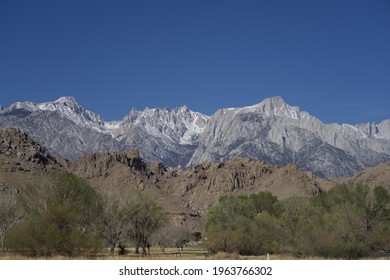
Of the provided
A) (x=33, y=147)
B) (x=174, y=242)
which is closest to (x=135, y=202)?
(x=174, y=242)

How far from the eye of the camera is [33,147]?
199 m

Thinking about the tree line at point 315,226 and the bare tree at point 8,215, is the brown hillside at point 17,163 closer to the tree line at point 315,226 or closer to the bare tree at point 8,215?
the bare tree at point 8,215

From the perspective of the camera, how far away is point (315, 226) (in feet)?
181

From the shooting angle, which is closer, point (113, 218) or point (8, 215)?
point (8, 215)

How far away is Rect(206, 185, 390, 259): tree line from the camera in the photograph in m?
53.2

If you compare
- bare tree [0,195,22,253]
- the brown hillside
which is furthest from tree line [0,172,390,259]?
the brown hillside

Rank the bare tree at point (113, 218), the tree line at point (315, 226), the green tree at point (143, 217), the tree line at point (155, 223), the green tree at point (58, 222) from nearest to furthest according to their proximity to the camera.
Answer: the green tree at point (58, 222)
the tree line at point (155, 223)
the tree line at point (315, 226)
the bare tree at point (113, 218)
the green tree at point (143, 217)

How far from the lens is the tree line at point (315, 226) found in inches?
2094

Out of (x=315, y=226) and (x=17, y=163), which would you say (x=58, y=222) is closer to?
(x=315, y=226)

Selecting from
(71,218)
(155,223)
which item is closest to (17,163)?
(155,223)

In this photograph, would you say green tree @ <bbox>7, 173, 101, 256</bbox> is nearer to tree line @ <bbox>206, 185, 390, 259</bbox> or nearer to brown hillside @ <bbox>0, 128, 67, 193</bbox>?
tree line @ <bbox>206, 185, 390, 259</bbox>

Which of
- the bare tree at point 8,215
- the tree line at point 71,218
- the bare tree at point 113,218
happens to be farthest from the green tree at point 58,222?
the bare tree at point 113,218

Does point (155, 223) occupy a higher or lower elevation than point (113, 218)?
lower
